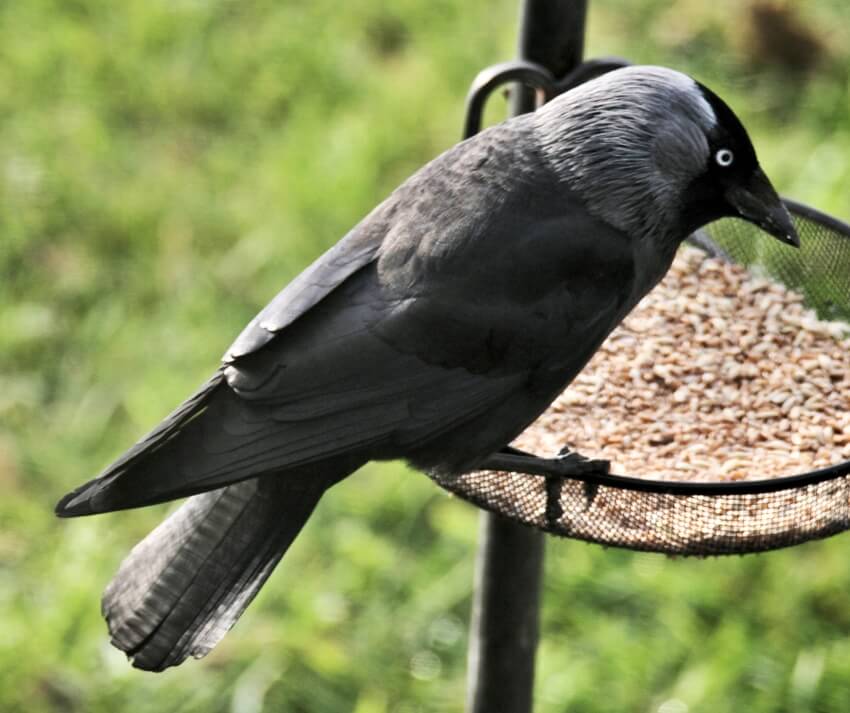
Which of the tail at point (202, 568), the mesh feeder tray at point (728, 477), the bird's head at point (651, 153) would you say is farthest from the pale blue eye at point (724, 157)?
the tail at point (202, 568)

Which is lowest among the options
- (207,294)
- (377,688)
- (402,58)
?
(377,688)

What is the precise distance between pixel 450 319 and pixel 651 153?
0.57 meters

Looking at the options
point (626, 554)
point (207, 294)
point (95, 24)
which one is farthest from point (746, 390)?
point (95, 24)

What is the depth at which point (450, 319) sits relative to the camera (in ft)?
9.87

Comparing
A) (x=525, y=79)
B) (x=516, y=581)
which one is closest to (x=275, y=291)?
(x=516, y=581)

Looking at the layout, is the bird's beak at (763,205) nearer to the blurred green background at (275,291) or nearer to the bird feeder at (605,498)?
the bird feeder at (605,498)

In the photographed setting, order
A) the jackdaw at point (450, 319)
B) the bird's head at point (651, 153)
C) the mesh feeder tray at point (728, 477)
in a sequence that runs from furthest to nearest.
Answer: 1. the bird's head at point (651, 153)
2. the jackdaw at point (450, 319)
3. the mesh feeder tray at point (728, 477)

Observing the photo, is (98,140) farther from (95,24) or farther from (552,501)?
(552,501)

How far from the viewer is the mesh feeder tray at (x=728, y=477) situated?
2844mm

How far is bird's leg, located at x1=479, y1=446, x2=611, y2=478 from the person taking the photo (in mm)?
2881

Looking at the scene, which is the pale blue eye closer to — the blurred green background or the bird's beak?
the bird's beak

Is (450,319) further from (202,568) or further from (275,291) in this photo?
(275,291)

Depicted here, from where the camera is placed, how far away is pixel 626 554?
14.9ft

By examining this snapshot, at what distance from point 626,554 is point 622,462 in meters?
1.46
